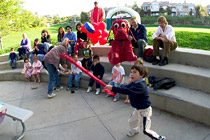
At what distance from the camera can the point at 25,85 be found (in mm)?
6641

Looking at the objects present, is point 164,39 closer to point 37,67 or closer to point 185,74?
point 185,74

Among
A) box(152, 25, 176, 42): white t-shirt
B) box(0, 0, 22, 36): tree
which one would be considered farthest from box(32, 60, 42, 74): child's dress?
box(0, 0, 22, 36): tree

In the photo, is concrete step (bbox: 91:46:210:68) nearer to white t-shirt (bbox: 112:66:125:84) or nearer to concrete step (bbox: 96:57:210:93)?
Result: concrete step (bbox: 96:57:210:93)

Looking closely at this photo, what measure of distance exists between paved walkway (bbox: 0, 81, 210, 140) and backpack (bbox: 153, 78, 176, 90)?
0.56 meters

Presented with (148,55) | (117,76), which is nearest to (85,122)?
(117,76)

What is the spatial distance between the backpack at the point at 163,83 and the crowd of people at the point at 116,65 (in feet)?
2.09

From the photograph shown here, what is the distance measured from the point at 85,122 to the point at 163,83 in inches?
79.2

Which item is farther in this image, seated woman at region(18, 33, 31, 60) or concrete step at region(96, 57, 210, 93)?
seated woman at region(18, 33, 31, 60)

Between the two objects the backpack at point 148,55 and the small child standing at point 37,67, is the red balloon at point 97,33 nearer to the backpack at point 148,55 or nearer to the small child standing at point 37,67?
the backpack at point 148,55

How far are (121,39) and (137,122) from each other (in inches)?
79.1

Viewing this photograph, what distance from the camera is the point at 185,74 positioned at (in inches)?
166

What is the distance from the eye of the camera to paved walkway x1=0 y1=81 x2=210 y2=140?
11.0 ft

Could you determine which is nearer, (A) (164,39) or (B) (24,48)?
(A) (164,39)

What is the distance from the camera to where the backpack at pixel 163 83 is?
4.18 metres
